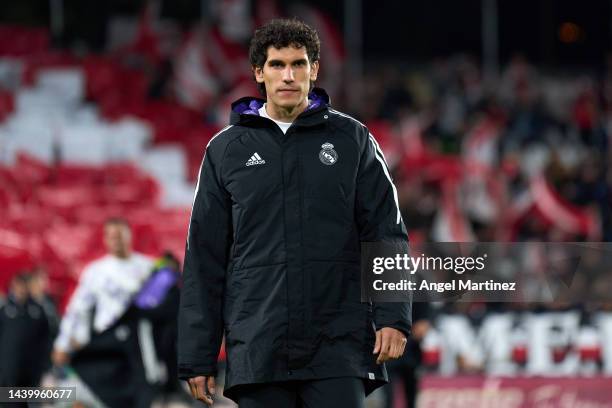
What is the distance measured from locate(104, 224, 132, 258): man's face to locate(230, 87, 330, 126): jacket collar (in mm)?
5314

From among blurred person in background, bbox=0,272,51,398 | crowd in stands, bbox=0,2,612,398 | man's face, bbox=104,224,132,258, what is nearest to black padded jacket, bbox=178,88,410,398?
man's face, bbox=104,224,132,258

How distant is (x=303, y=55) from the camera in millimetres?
5211

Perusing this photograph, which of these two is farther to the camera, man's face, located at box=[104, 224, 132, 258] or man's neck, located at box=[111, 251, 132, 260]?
man's neck, located at box=[111, 251, 132, 260]

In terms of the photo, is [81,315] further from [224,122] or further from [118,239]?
[224,122]

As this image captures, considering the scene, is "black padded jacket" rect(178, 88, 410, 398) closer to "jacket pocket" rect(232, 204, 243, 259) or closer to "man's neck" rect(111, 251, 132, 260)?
"jacket pocket" rect(232, 204, 243, 259)

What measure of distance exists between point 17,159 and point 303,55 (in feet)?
43.3

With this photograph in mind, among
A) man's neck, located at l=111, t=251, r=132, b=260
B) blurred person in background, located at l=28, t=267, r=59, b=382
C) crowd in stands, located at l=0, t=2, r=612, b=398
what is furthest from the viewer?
crowd in stands, located at l=0, t=2, r=612, b=398

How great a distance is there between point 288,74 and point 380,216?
1.84 ft

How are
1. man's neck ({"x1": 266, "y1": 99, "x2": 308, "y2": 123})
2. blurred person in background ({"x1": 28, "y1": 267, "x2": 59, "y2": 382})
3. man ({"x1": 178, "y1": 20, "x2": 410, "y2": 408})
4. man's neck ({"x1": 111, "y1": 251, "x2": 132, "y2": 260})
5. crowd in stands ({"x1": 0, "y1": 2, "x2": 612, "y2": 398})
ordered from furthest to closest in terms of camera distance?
crowd in stands ({"x1": 0, "y1": 2, "x2": 612, "y2": 398}) < blurred person in background ({"x1": 28, "y1": 267, "x2": 59, "y2": 382}) < man's neck ({"x1": 111, "y1": 251, "x2": 132, "y2": 260}) < man's neck ({"x1": 266, "y1": 99, "x2": 308, "y2": 123}) < man ({"x1": 178, "y1": 20, "x2": 410, "y2": 408})

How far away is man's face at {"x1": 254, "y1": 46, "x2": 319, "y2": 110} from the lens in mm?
5199

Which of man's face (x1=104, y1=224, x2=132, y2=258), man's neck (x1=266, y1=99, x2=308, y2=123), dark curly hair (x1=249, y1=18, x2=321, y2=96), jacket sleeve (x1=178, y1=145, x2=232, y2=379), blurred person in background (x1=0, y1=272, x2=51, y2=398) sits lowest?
blurred person in background (x1=0, y1=272, x2=51, y2=398)

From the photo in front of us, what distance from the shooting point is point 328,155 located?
5.14 m

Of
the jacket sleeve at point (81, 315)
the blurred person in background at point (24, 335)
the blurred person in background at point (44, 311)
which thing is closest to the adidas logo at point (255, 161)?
the jacket sleeve at point (81, 315)

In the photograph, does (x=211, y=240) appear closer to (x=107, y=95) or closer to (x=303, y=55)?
(x=303, y=55)
